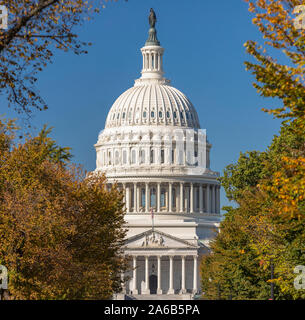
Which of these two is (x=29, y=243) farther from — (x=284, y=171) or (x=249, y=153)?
(x=249, y=153)

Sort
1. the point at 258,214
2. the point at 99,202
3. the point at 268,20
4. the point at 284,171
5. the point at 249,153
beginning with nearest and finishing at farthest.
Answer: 1. the point at 268,20
2. the point at 284,171
3. the point at 99,202
4. the point at 258,214
5. the point at 249,153

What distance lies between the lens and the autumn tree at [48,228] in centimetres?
5612

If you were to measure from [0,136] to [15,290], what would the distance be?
1120cm

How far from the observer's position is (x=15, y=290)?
5509cm

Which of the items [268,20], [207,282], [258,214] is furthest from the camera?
[207,282]

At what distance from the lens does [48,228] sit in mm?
56656

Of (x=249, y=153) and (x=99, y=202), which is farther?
(x=249, y=153)

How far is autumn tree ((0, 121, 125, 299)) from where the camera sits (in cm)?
5612

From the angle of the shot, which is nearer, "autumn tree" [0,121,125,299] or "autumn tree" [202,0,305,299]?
"autumn tree" [202,0,305,299]

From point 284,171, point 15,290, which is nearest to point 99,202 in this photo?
point 15,290

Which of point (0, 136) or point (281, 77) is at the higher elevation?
point (0, 136)

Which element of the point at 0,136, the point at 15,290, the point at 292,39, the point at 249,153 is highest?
the point at 249,153

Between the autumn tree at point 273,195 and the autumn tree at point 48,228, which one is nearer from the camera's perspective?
the autumn tree at point 273,195

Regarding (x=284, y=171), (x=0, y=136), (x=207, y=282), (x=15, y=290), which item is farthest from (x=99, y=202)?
(x=207, y=282)
